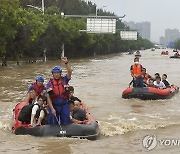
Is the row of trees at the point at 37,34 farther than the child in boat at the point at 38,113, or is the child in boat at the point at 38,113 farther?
the row of trees at the point at 37,34

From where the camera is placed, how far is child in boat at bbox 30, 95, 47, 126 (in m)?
9.51

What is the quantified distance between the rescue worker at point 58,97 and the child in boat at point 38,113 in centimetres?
31

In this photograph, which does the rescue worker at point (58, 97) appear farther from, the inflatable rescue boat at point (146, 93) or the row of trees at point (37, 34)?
the row of trees at point (37, 34)

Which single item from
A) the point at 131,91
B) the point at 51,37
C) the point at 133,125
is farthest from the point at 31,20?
the point at 133,125

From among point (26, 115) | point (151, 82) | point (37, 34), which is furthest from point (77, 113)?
point (37, 34)

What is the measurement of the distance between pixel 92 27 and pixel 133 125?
34849 millimetres

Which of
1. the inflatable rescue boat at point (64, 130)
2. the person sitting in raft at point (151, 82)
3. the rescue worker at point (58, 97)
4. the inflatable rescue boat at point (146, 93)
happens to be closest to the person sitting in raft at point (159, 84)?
the person sitting in raft at point (151, 82)

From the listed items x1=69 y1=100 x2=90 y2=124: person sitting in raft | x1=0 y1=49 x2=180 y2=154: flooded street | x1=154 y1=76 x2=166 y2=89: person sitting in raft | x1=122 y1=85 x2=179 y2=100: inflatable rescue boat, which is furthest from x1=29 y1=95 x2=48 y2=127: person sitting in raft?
x1=154 y1=76 x2=166 y2=89: person sitting in raft

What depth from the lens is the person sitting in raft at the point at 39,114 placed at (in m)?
9.50

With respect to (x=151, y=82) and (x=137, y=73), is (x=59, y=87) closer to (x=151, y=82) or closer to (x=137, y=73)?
(x=137, y=73)

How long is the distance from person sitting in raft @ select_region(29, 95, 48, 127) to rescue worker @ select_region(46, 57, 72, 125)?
31cm

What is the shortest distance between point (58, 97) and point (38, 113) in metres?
0.97

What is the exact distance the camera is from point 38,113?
31.6ft

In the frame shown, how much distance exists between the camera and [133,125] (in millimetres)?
11188
